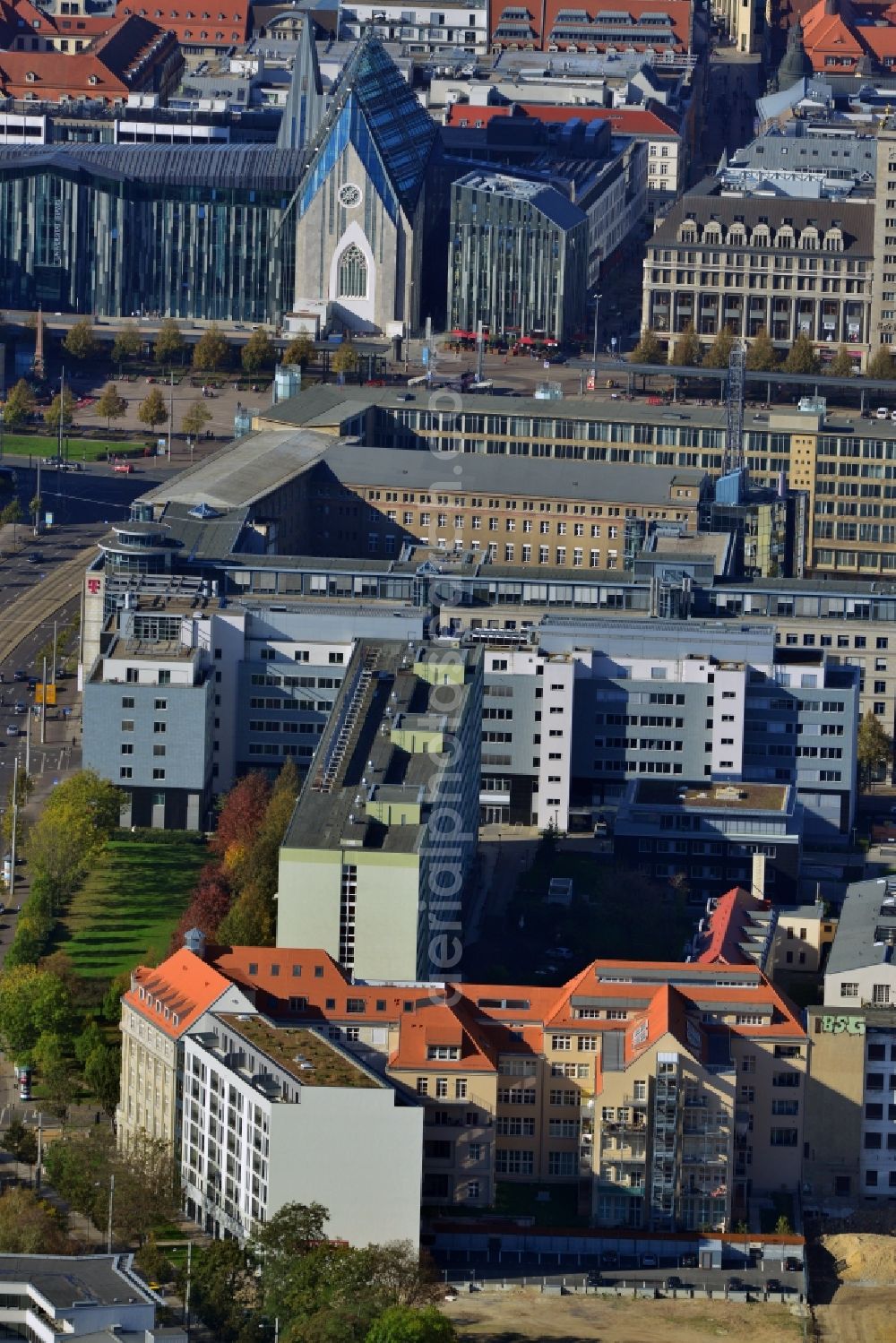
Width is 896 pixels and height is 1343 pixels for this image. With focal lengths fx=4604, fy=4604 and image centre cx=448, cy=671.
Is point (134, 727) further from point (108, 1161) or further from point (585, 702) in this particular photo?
point (108, 1161)

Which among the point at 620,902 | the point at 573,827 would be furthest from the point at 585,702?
the point at 620,902

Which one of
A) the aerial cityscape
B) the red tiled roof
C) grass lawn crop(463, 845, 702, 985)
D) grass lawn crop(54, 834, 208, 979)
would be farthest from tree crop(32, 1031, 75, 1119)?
grass lawn crop(463, 845, 702, 985)

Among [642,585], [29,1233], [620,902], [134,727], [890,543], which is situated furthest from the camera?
[890,543]

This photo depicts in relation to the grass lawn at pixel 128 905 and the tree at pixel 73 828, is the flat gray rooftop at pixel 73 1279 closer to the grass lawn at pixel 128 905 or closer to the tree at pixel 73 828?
the grass lawn at pixel 128 905

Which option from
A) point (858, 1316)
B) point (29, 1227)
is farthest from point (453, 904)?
point (29, 1227)

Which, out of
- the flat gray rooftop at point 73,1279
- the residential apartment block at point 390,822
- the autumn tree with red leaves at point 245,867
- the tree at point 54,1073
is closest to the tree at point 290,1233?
the flat gray rooftop at point 73,1279

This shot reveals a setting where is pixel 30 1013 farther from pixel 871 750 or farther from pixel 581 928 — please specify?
pixel 871 750

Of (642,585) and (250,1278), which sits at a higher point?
(642,585)
